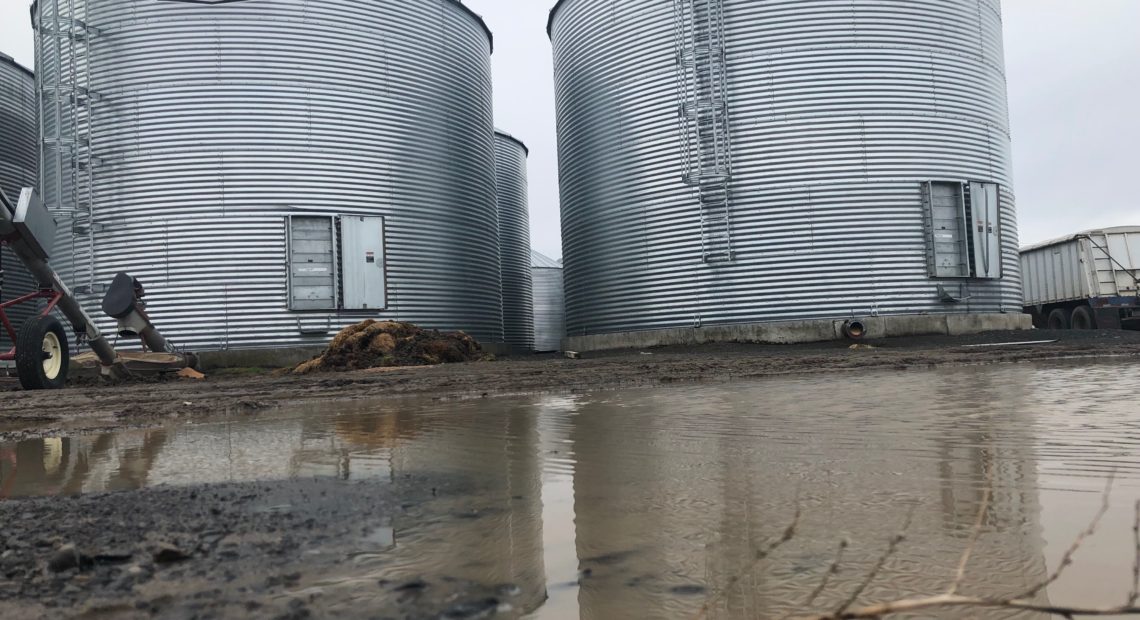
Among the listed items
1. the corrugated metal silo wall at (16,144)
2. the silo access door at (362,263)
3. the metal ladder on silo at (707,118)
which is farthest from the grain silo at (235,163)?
the metal ladder on silo at (707,118)

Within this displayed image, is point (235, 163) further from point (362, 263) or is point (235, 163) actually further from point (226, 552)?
point (226, 552)

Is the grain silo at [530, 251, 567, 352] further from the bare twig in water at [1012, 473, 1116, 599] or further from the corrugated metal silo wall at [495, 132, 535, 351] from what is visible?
the bare twig in water at [1012, 473, 1116, 599]

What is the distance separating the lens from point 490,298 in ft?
69.4

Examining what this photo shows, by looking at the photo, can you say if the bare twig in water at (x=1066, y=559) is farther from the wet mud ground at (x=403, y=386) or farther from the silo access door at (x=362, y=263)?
the silo access door at (x=362, y=263)

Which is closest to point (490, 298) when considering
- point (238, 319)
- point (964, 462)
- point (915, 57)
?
point (238, 319)

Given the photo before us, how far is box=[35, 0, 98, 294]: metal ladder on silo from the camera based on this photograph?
1716 centimetres

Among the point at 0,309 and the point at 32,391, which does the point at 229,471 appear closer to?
the point at 32,391

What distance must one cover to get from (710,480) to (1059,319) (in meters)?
26.6

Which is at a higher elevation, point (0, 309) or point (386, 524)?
point (0, 309)

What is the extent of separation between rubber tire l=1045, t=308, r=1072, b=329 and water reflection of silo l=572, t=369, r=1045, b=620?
2324 cm

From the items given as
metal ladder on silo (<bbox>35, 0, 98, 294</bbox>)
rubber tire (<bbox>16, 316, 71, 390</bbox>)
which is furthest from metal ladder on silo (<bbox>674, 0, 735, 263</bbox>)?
metal ladder on silo (<bbox>35, 0, 98, 294</bbox>)

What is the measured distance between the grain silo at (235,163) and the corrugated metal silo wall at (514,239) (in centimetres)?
801

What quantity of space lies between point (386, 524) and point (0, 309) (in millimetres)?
11457

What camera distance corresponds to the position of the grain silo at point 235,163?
17.0 metres
